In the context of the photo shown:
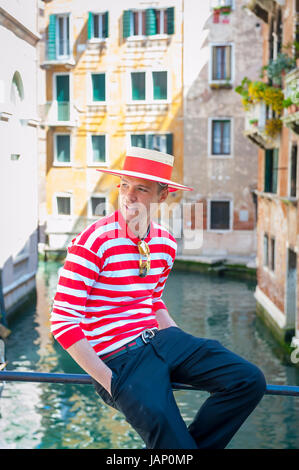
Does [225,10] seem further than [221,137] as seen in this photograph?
No

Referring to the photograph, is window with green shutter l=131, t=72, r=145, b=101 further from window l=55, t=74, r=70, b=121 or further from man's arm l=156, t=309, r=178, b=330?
man's arm l=156, t=309, r=178, b=330

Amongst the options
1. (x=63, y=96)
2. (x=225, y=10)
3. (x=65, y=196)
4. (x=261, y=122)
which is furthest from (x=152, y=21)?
(x=261, y=122)

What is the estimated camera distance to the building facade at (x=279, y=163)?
21.0ft

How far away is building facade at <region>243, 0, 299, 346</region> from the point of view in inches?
252

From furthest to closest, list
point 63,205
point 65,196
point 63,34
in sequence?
point 63,205 < point 65,196 < point 63,34

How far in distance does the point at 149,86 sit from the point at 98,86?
116cm

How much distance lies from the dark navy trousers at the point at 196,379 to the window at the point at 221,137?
37.4 ft

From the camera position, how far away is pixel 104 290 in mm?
1111

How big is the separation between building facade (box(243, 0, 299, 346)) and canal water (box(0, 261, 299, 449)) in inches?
15.2

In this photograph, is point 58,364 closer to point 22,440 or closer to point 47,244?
point 22,440

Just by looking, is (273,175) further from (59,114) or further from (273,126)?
(59,114)

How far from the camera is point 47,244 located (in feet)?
46.1

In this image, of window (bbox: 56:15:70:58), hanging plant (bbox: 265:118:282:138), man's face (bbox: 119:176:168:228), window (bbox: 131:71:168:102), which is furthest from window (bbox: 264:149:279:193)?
man's face (bbox: 119:176:168:228)
